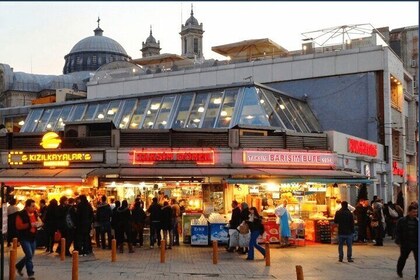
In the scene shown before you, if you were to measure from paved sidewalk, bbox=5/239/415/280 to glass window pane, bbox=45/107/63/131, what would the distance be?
13.7 metres

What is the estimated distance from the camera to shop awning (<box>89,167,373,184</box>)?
21.8 m

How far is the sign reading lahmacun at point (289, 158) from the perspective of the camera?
918 inches

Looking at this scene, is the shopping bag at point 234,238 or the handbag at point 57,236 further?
the handbag at point 57,236

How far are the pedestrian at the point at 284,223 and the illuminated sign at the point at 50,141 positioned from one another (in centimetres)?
924

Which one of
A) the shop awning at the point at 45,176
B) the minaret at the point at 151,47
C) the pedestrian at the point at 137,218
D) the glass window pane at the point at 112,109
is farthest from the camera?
the minaret at the point at 151,47

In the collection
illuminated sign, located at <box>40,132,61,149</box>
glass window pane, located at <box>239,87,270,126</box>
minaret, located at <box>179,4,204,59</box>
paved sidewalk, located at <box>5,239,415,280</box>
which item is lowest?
paved sidewalk, located at <box>5,239,415,280</box>

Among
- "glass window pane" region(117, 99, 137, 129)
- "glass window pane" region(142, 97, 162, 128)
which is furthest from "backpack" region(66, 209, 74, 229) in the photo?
"glass window pane" region(117, 99, 137, 129)

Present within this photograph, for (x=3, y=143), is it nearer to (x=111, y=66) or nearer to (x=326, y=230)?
(x=326, y=230)

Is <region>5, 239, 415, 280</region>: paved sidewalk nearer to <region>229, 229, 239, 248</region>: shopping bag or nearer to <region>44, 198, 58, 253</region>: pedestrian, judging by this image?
<region>229, 229, 239, 248</region>: shopping bag

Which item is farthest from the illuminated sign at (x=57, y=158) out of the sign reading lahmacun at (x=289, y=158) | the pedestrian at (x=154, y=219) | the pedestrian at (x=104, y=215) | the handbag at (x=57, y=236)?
the sign reading lahmacun at (x=289, y=158)

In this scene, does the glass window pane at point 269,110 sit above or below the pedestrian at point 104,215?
above

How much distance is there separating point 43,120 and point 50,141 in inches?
417

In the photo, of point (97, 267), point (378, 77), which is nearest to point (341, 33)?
point (378, 77)

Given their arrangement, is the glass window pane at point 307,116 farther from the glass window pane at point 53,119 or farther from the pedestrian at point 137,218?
the glass window pane at point 53,119
